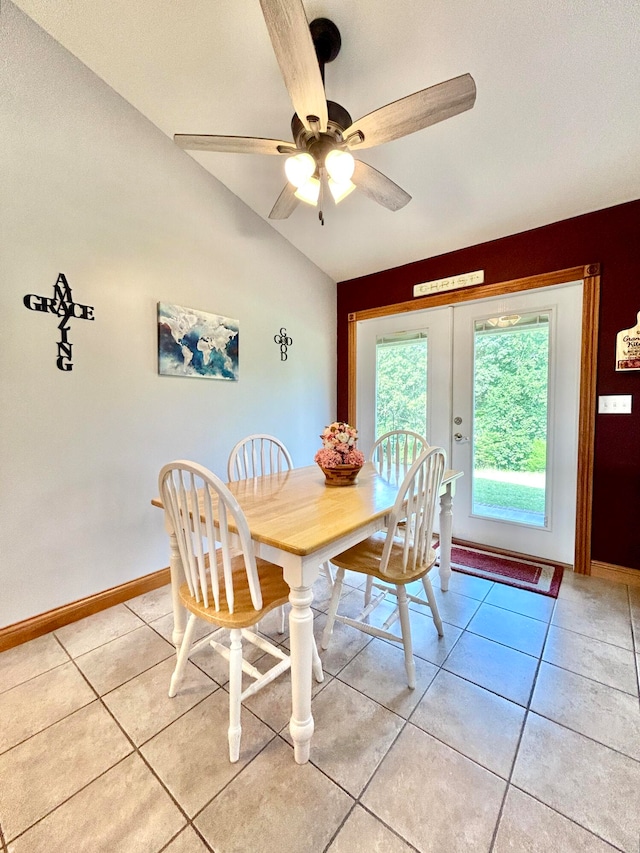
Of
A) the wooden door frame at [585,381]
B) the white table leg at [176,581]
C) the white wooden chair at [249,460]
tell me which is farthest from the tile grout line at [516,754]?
the white wooden chair at [249,460]

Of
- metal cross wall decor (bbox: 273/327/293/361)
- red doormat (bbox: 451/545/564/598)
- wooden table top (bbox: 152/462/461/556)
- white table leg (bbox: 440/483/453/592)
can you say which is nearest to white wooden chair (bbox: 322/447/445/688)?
wooden table top (bbox: 152/462/461/556)

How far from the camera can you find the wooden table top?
1170mm

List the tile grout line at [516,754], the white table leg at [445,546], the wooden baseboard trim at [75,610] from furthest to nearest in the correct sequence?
the white table leg at [445,546], the wooden baseboard trim at [75,610], the tile grout line at [516,754]

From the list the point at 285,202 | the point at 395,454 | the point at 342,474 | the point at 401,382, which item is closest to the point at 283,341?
the point at 401,382

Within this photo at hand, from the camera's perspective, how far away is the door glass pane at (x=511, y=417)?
2537 millimetres

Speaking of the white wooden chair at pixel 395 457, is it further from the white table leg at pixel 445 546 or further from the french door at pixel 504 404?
the french door at pixel 504 404

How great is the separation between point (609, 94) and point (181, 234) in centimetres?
236

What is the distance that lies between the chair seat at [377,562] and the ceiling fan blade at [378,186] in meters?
1.76

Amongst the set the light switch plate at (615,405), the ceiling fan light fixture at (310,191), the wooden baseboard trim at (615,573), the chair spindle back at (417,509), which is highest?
the ceiling fan light fixture at (310,191)

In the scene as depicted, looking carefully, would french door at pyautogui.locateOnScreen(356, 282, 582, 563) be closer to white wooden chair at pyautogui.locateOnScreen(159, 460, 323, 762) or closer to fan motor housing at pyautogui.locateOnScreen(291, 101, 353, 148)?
fan motor housing at pyautogui.locateOnScreen(291, 101, 353, 148)

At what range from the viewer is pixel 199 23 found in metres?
1.62

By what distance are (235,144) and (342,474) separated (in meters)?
1.57

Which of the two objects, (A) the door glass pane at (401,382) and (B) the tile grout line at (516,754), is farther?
(A) the door glass pane at (401,382)

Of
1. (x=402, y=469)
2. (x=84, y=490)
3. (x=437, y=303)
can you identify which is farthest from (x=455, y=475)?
(x=84, y=490)
